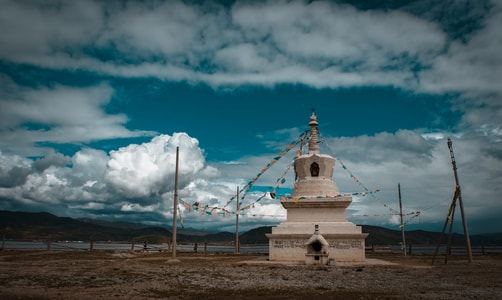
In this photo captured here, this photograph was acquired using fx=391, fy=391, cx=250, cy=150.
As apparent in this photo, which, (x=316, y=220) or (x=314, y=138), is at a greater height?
(x=314, y=138)

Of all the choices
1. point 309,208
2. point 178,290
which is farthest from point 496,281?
point 309,208

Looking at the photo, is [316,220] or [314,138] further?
[314,138]

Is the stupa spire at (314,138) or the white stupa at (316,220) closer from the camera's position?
the white stupa at (316,220)

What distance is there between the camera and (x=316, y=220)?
2895 cm

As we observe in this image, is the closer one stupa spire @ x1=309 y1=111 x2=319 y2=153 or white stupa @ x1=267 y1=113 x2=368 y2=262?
white stupa @ x1=267 y1=113 x2=368 y2=262

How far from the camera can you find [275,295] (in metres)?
12.2

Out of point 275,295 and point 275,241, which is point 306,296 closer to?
point 275,295

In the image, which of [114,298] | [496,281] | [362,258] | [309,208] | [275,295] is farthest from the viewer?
[309,208]

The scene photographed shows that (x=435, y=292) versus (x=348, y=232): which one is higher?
(x=348, y=232)

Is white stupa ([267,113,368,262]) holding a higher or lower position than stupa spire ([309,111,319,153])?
lower

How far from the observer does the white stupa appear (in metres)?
27.2

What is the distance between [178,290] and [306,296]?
14.3 feet

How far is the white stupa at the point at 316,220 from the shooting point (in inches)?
1072

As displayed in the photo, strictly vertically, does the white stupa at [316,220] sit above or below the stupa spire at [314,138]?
below
